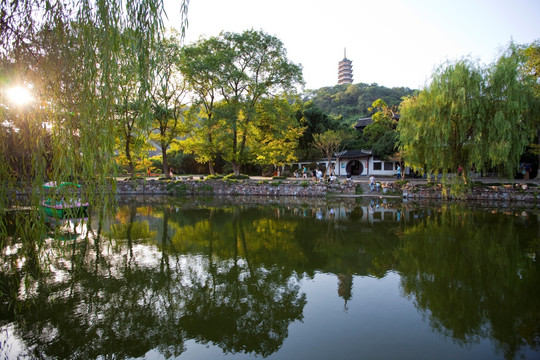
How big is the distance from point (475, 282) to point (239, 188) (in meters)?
18.3

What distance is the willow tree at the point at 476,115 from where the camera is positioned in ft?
48.9

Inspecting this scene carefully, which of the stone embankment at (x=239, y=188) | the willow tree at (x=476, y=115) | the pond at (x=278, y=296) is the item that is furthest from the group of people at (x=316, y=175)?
the pond at (x=278, y=296)

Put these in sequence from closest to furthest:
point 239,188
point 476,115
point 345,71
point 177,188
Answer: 1. point 476,115
2. point 239,188
3. point 177,188
4. point 345,71

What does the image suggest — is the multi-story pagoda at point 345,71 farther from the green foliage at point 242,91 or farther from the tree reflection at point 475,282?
the tree reflection at point 475,282

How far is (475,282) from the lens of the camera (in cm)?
598

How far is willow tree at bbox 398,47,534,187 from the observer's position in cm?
1491

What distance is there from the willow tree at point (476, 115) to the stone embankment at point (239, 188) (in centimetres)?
669

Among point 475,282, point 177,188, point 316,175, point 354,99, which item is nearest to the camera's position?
point 475,282

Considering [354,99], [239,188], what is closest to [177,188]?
[239,188]

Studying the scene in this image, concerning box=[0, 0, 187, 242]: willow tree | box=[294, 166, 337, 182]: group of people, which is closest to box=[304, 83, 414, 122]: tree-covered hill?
box=[294, 166, 337, 182]: group of people

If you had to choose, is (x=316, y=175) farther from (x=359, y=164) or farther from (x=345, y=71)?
(x=345, y=71)

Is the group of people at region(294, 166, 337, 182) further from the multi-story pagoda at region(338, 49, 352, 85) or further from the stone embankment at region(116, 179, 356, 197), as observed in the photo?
the multi-story pagoda at region(338, 49, 352, 85)

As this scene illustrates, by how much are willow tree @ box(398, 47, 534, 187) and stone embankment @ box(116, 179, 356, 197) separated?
6690 millimetres

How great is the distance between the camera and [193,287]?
19.0 ft
